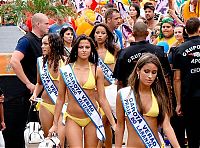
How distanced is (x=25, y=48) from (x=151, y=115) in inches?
126

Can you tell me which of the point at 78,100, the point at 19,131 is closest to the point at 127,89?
the point at 78,100

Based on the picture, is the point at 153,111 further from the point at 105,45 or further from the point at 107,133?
the point at 105,45

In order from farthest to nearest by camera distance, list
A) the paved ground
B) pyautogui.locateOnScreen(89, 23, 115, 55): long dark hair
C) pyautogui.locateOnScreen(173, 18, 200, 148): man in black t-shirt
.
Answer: the paved ground < pyautogui.locateOnScreen(89, 23, 115, 55): long dark hair < pyautogui.locateOnScreen(173, 18, 200, 148): man in black t-shirt

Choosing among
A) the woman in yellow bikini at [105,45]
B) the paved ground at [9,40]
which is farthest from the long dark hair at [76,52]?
the paved ground at [9,40]

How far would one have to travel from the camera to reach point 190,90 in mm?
9094

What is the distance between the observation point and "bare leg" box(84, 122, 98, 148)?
26.3 ft

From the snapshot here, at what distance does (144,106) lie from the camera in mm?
6883

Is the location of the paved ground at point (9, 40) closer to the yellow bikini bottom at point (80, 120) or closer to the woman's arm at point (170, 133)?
the yellow bikini bottom at point (80, 120)

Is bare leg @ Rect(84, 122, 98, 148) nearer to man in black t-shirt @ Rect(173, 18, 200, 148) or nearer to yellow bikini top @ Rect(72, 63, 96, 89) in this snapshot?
yellow bikini top @ Rect(72, 63, 96, 89)

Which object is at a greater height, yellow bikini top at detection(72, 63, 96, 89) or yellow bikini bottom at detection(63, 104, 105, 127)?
yellow bikini top at detection(72, 63, 96, 89)

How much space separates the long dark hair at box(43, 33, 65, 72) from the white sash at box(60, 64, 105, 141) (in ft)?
2.87

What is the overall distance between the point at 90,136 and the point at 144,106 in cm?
136

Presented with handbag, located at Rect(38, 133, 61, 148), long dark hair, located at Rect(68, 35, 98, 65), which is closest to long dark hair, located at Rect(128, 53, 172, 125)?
handbag, located at Rect(38, 133, 61, 148)

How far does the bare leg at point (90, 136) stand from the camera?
8.01 m
